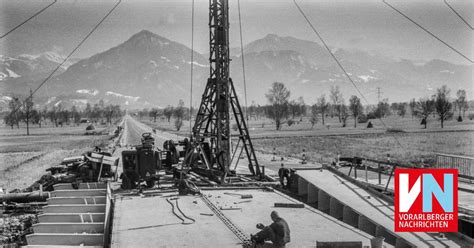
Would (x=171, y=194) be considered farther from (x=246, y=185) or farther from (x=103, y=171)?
(x=103, y=171)

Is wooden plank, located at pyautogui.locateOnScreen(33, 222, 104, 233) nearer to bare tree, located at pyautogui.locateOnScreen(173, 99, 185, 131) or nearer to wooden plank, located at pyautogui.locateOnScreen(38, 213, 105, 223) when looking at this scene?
wooden plank, located at pyautogui.locateOnScreen(38, 213, 105, 223)

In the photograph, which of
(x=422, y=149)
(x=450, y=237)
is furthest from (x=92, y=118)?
(x=450, y=237)

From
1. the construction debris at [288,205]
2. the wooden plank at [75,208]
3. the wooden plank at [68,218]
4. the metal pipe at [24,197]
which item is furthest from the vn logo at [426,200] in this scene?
the metal pipe at [24,197]

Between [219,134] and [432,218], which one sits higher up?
[219,134]

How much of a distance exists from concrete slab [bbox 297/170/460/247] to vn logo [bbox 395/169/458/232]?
567 millimetres

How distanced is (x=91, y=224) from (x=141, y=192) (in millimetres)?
3998

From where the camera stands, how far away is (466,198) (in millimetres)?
16109

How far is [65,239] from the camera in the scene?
11641 mm

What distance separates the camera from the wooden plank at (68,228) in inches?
497

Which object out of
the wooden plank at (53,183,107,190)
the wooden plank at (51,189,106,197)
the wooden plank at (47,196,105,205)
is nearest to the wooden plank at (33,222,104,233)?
the wooden plank at (47,196,105,205)

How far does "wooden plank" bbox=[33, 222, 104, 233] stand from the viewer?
497 inches

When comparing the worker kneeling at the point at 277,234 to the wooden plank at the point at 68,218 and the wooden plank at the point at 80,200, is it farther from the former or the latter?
the wooden plank at the point at 80,200

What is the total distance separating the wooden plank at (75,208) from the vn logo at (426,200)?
32.7 feet

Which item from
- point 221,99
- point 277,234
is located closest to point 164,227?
point 277,234
